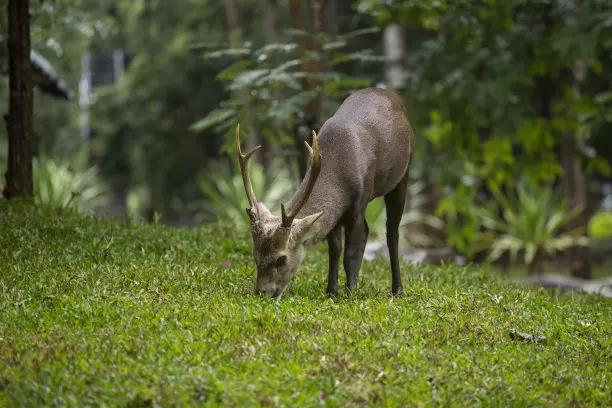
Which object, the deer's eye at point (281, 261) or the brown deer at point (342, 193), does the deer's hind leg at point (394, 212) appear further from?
the deer's eye at point (281, 261)

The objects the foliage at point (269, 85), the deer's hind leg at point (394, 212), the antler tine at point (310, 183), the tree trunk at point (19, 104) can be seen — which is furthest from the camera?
the tree trunk at point (19, 104)

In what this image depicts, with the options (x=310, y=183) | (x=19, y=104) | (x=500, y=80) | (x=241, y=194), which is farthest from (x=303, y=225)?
(x=241, y=194)

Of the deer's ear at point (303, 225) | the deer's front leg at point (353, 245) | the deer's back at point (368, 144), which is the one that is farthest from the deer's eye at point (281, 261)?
the deer's back at point (368, 144)

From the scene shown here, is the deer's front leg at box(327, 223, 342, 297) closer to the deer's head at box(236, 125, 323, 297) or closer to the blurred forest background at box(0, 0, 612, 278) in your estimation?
the deer's head at box(236, 125, 323, 297)

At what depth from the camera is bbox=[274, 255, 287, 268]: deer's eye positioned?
7418 mm

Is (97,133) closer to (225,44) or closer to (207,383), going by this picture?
(225,44)

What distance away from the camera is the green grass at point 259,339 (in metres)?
5.63

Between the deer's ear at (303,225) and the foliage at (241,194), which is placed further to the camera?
the foliage at (241,194)

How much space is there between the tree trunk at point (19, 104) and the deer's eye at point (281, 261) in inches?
194

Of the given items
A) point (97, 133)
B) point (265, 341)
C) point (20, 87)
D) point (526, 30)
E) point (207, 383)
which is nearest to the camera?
point (207, 383)

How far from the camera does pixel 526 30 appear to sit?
14.9m

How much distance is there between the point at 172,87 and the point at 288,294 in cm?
2387

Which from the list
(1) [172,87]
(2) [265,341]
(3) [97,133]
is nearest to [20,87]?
(2) [265,341]

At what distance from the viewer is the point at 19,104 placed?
11266mm
